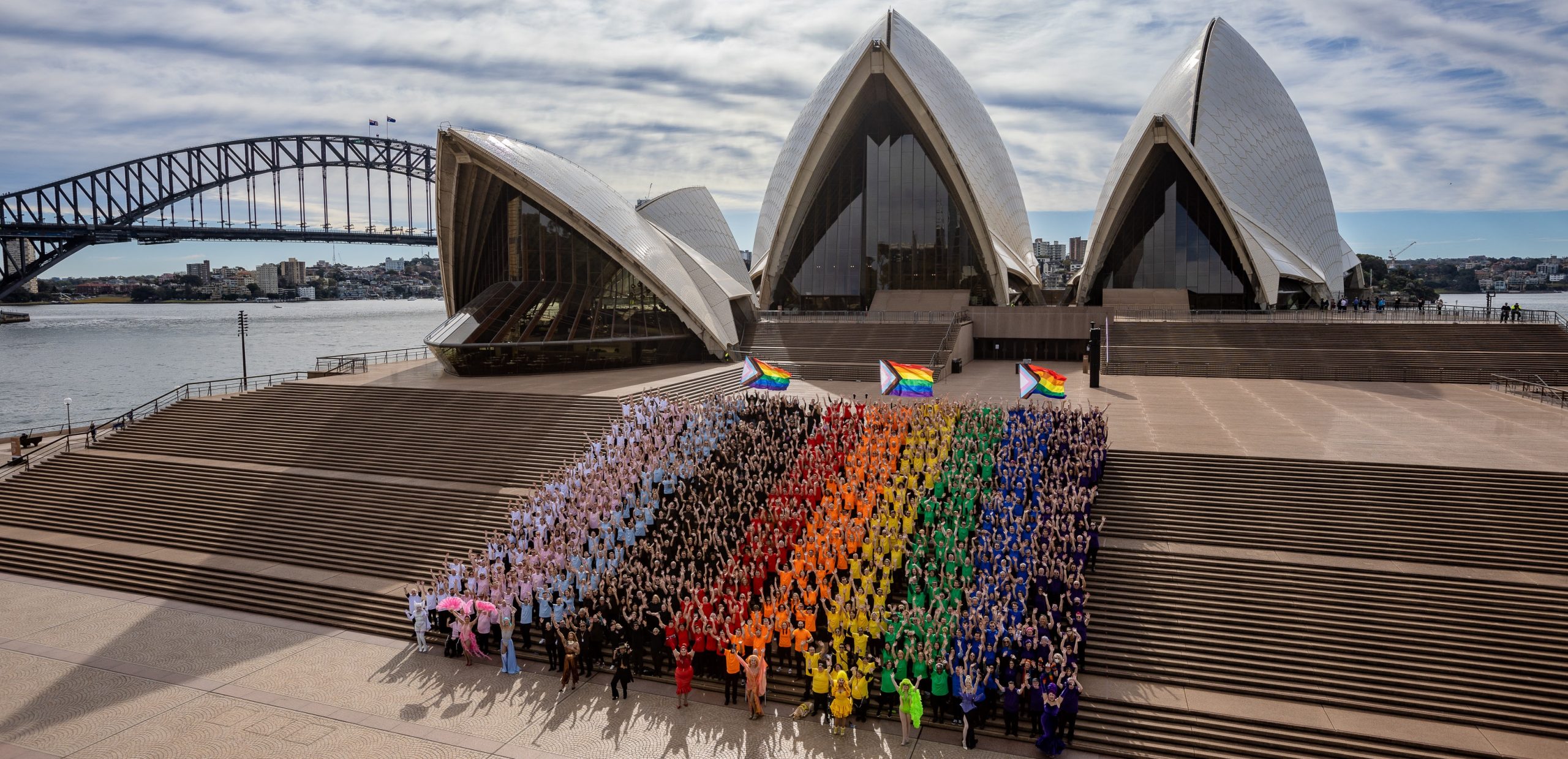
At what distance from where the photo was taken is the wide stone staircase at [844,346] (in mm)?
28266

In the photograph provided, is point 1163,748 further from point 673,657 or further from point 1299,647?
point 673,657

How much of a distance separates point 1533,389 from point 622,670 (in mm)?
25015

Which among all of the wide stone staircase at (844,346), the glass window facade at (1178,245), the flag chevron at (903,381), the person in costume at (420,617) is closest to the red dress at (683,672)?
the person in costume at (420,617)

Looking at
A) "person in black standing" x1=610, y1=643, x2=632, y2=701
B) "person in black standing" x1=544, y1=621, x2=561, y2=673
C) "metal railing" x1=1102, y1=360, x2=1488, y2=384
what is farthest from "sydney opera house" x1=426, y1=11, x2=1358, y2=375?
"person in black standing" x1=610, y1=643, x2=632, y2=701

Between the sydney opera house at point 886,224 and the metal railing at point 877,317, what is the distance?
6.15ft

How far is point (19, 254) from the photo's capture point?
60312 mm

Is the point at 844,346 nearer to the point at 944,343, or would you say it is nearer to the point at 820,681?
the point at 944,343

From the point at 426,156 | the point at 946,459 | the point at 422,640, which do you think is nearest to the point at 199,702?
the point at 422,640

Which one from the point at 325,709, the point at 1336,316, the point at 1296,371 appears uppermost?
the point at 1336,316

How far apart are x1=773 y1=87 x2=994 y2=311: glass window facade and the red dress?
29651 millimetres

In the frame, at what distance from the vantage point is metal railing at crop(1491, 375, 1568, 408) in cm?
2117

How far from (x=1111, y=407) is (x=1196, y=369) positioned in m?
8.60

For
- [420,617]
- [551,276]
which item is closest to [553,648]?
[420,617]

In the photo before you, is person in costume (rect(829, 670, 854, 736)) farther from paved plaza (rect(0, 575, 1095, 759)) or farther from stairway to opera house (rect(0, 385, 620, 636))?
stairway to opera house (rect(0, 385, 620, 636))
